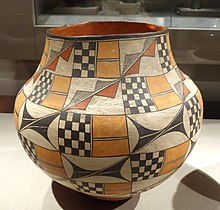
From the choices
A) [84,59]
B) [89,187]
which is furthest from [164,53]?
[89,187]

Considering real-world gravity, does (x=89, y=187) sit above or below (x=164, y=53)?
below

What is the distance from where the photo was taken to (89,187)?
662mm

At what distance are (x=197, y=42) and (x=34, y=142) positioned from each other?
0.82 metres

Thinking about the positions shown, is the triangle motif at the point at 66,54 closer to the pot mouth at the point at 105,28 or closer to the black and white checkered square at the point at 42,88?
the black and white checkered square at the point at 42,88

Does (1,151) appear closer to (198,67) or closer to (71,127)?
(71,127)

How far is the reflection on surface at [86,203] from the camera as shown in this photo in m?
0.79

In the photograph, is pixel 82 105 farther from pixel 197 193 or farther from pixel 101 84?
pixel 197 193

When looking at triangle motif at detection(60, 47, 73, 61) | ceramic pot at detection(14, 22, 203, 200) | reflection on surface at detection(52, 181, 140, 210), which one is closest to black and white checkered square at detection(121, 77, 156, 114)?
ceramic pot at detection(14, 22, 203, 200)

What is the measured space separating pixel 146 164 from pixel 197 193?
283 millimetres

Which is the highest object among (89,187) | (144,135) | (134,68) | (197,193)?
(134,68)

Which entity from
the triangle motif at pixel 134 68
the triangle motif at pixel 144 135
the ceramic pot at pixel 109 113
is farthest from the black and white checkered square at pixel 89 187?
the triangle motif at pixel 134 68

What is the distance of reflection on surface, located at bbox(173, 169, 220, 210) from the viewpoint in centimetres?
80

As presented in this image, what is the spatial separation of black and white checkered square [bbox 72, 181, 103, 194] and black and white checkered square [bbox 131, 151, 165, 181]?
0.07 meters

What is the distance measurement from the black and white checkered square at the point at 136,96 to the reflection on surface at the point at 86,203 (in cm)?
29
